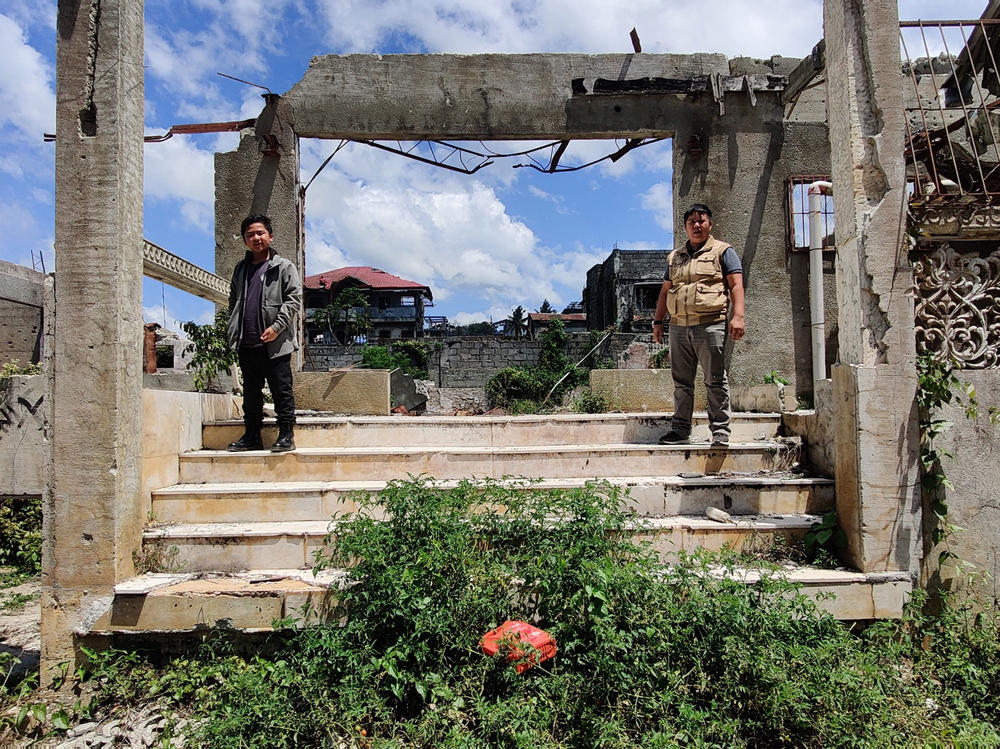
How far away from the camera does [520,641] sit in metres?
2.66

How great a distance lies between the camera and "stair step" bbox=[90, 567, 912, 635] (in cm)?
312

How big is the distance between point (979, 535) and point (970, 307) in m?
1.41

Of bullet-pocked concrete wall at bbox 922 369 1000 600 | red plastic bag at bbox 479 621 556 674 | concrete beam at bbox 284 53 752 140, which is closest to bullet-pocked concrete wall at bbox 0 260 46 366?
concrete beam at bbox 284 53 752 140

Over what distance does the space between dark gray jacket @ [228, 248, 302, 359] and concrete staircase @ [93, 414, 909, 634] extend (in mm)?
787

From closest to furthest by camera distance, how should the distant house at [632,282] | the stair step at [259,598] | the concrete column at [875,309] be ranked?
the stair step at [259,598]
the concrete column at [875,309]
the distant house at [632,282]

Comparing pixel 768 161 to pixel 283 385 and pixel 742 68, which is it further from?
pixel 283 385

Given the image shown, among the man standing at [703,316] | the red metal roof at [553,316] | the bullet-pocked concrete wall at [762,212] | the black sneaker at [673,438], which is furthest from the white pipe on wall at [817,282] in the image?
the red metal roof at [553,316]

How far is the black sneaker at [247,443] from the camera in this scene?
14.8 ft

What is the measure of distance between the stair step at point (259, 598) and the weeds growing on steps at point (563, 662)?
0.12 metres

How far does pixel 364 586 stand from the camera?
2914mm

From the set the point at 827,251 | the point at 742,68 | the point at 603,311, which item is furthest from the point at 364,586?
the point at 603,311

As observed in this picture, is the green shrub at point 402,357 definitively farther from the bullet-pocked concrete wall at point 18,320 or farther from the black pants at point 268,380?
the black pants at point 268,380

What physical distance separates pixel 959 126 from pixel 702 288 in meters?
3.03

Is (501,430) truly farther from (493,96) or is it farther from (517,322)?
(517,322)
